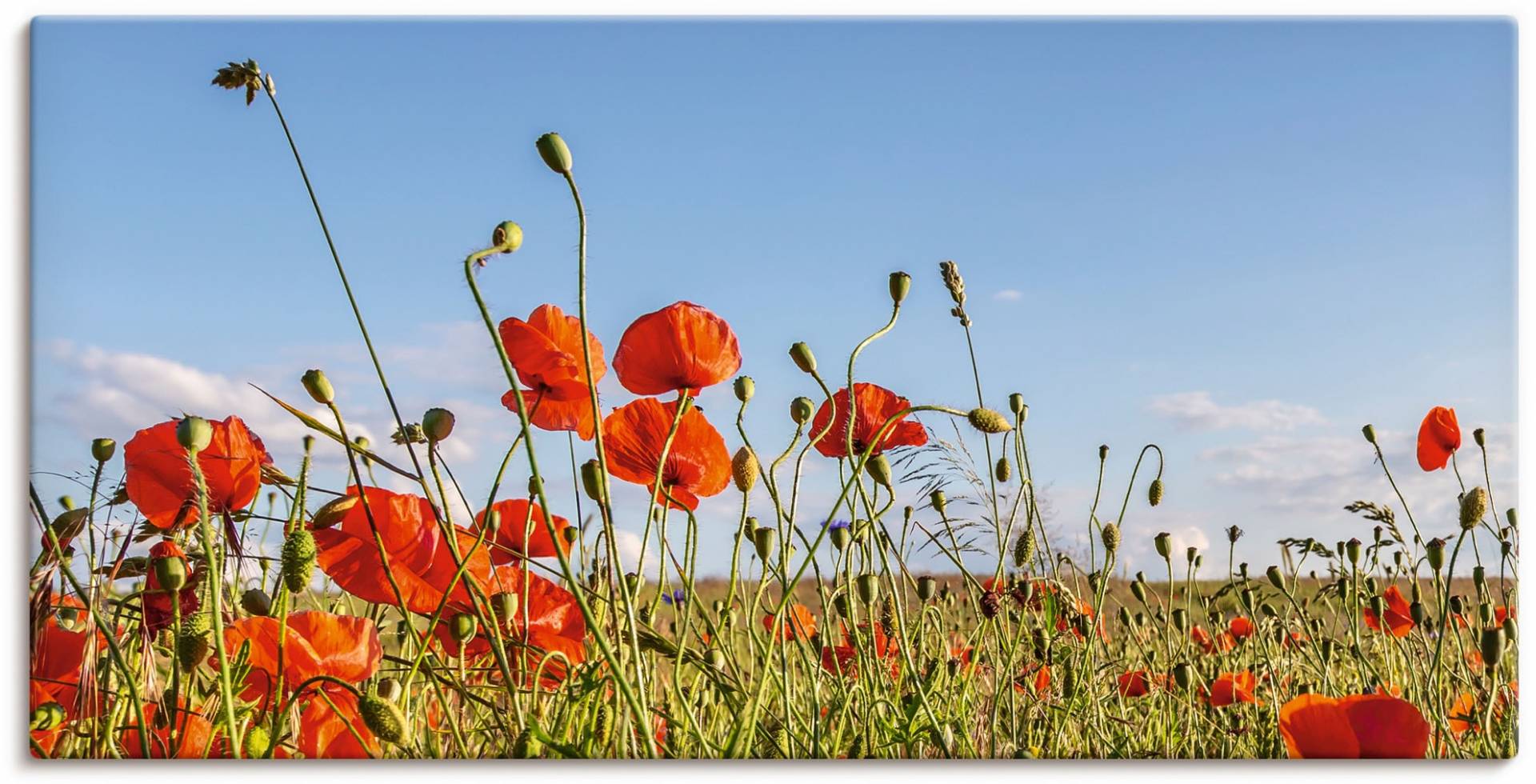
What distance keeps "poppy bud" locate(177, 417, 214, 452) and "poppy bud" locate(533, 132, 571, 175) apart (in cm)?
34

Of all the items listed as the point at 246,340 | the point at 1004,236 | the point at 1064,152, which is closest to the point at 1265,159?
the point at 1064,152

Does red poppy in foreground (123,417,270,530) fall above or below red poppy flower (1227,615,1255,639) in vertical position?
above

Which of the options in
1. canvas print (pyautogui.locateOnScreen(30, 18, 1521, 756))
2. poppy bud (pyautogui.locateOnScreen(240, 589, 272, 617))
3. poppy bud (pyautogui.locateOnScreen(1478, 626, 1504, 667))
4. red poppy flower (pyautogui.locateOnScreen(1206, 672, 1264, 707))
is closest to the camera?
poppy bud (pyautogui.locateOnScreen(240, 589, 272, 617))

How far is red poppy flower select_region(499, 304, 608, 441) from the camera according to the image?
1.14m

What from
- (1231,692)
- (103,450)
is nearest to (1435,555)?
(1231,692)

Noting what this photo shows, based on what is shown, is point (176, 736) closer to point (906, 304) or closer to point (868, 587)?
point (868, 587)

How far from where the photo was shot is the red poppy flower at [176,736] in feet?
3.89

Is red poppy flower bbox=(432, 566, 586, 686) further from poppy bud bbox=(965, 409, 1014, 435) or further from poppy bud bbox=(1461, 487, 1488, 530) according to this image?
poppy bud bbox=(1461, 487, 1488, 530)

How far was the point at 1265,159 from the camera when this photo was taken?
1788mm

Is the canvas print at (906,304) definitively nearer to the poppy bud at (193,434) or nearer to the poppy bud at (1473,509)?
the poppy bud at (1473,509)

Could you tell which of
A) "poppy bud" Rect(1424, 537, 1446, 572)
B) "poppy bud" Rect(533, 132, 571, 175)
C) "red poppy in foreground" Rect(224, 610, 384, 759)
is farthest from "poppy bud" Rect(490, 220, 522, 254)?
"poppy bud" Rect(1424, 537, 1446, 572)

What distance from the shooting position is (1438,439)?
1.60 metres

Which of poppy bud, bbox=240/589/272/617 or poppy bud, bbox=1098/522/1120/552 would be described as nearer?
poppy bud, bbox=240/589/272/617

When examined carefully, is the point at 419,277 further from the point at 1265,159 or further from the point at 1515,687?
the point at 1515,687
